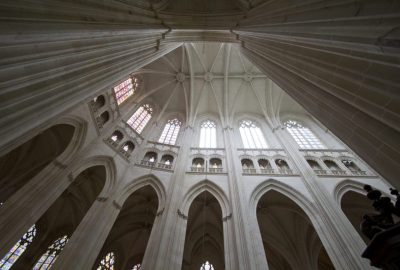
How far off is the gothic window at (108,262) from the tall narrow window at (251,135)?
12.4 metres

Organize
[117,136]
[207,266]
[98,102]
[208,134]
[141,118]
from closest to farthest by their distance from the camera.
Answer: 1. [98,102]
2. [117,136]
3. [207,266]
4. [141,118]
5. [208,134]

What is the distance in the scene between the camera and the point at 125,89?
14.9 metres

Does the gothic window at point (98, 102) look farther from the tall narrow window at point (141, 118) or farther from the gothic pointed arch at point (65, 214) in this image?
the gothic pointed arch at point (65, 214)

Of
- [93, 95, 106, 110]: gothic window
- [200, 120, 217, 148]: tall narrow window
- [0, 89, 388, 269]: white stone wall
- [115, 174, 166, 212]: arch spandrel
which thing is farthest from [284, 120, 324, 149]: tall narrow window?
[93, 95, 106, 110]: gothic window

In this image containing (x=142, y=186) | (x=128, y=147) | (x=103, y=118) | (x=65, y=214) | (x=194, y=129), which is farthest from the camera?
(x=194, y=129)

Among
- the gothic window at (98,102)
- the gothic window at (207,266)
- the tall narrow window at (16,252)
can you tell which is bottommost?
the tall narrow window at (16,252)

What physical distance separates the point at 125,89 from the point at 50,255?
11.9 metres

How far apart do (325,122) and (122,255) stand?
50.0 feet

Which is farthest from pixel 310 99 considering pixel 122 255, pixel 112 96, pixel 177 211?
pixel 122 255

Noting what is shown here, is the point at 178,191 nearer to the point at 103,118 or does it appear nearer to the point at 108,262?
the point at 103,118

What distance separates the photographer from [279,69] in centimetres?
666

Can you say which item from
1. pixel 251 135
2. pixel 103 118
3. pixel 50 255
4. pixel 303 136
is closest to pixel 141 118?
pixel 103 118

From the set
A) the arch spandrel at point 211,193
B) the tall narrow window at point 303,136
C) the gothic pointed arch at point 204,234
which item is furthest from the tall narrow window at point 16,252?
the tall narrow window at point 303,136

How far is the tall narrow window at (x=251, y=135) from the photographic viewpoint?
1514 centimetres
